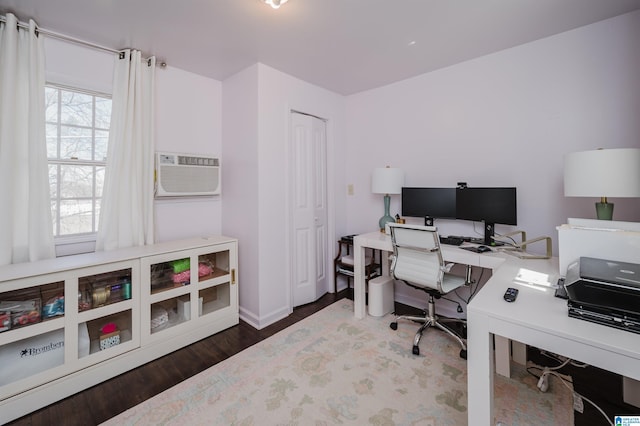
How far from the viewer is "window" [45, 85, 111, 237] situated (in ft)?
6.68

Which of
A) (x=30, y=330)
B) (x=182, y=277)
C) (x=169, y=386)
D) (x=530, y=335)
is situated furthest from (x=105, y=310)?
(x=530, y=335)

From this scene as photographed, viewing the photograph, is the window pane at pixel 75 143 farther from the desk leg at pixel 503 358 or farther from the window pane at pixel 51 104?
the desk leg at pixel 503 358

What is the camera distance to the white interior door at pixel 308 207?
9.36ft

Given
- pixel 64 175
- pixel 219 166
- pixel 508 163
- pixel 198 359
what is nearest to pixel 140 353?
pixel 198 359

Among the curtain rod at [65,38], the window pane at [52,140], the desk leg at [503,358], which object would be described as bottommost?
the desk leg at [503,358]

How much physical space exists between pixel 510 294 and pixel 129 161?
2736 millimetres

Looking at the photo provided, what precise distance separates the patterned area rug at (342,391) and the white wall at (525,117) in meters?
1.18

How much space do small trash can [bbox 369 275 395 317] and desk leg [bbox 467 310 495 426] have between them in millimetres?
1453

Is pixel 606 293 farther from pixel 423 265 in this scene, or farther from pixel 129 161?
pixel 129 161

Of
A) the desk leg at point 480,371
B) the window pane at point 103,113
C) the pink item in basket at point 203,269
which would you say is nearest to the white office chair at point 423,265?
the desk leg at point 480,371

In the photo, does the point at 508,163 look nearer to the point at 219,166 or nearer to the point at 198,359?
the point at 219,166

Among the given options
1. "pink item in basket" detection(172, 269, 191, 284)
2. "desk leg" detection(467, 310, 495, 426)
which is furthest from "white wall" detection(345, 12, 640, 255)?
"pink item in basket" detection(172, 269, 191, 284)

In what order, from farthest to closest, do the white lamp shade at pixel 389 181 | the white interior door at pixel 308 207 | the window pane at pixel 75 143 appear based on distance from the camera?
the white interior door at pixel 308 207
the white lamp shade at pixel 389 181
the window pane at pixel 75 143

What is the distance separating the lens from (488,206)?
2240 mm
